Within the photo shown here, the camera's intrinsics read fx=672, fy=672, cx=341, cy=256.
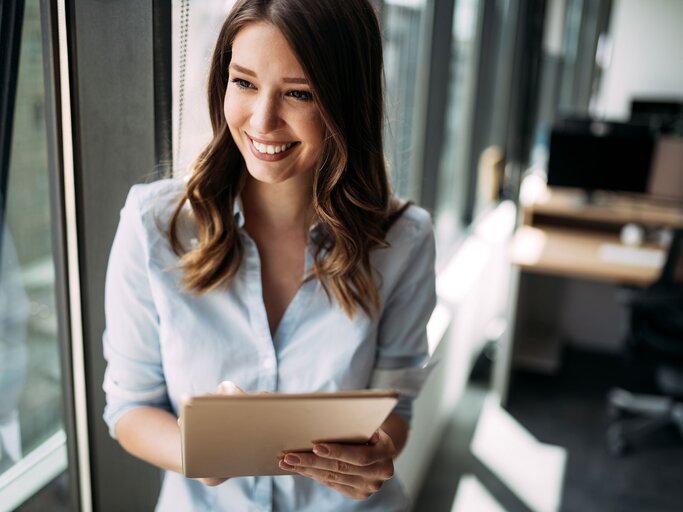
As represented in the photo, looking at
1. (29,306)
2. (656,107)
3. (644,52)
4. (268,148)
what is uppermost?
(644,52)

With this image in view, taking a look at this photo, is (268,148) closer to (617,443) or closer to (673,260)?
(673,260)

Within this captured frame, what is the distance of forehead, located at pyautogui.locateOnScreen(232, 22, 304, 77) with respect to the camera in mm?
826

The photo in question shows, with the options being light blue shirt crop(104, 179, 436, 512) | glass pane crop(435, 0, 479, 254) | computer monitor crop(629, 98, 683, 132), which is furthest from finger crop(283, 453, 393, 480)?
computer monitor crop(629, 98, 683, 132)

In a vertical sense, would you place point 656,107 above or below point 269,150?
above

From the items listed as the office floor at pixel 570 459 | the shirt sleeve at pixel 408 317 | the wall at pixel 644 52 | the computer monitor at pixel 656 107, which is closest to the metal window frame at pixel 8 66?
the shirt sleeve at pixel 408 317

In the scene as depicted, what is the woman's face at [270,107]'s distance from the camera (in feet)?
2.73

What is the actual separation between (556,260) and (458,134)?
3.31ft

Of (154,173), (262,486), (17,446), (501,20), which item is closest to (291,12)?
(154,173)

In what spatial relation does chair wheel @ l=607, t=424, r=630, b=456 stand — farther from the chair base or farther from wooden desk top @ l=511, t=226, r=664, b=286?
wooden desk top @ l=511, t=226, r=664, b=286

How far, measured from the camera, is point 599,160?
11.3 feet

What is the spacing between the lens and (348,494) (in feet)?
3.06

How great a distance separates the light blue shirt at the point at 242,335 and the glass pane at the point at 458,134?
2.09 m

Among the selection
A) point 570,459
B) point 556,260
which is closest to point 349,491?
point 570,459

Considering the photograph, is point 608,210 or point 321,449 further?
point 608,210
